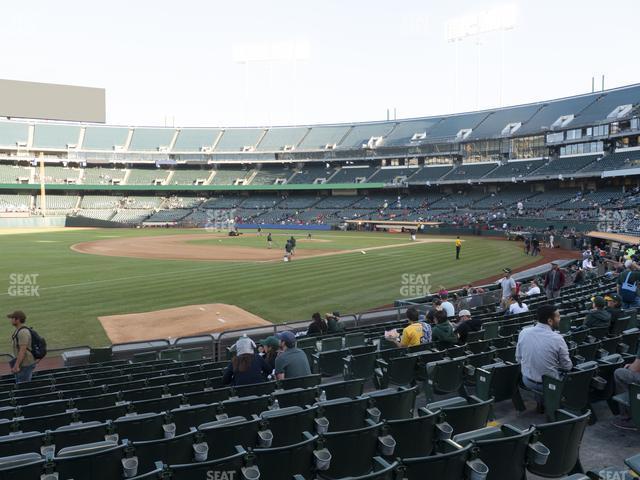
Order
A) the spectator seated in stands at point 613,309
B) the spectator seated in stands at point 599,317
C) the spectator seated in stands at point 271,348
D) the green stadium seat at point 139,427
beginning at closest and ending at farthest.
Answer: the green stadium seat at point 139,427
the spectator seated in stands at point 271,348
the spectator seated in stands at point 599,317
the spectator seated in stands at point 613,309

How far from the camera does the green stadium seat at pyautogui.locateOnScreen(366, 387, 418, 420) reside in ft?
20.1

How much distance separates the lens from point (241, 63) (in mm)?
108000

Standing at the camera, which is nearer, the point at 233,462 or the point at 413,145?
the point at 233,462

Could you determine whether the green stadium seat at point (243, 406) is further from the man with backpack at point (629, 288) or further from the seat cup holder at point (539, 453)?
the man with backpack at point (629, 288)

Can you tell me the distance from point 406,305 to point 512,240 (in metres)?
41.2

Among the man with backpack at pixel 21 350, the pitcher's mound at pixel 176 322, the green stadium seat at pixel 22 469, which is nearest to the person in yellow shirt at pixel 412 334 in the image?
the green stadium seat at pixel 22 469

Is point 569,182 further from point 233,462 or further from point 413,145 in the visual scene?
point 233,462

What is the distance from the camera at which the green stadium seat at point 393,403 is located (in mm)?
6129

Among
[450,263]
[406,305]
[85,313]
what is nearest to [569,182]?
[450,263]

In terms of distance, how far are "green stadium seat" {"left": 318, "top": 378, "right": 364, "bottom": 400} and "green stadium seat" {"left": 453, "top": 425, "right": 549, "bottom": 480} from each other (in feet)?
8.29

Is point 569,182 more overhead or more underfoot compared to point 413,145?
more underfoot

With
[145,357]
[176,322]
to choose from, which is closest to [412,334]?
[145,357]

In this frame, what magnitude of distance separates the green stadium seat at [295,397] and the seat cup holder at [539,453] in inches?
117

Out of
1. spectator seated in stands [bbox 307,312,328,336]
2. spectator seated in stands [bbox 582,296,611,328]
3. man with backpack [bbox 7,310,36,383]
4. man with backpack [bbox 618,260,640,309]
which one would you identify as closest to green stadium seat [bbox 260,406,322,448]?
man with backpack [bbox 7,310,36,383]
